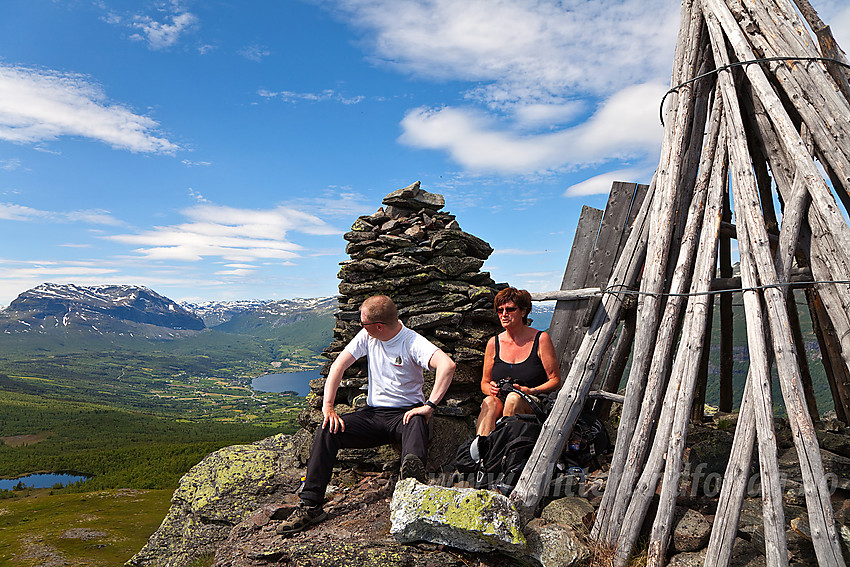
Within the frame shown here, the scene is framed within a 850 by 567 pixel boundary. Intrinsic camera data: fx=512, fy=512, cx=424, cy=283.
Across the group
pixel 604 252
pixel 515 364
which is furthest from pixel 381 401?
pixel 604 252

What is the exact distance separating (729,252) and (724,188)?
1.70 metres

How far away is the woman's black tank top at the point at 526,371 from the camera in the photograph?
6383 mm

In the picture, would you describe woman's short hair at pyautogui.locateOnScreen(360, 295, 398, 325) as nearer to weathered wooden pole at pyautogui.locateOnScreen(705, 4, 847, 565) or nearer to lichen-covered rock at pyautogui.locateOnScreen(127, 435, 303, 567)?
lichen-covered rock at pyautogui.locateOnScreen(127, 435, 303, 567)

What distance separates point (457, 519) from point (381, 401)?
1.99 meters


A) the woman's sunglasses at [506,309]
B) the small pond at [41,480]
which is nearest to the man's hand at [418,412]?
the woman's sunglasses at [506,309]

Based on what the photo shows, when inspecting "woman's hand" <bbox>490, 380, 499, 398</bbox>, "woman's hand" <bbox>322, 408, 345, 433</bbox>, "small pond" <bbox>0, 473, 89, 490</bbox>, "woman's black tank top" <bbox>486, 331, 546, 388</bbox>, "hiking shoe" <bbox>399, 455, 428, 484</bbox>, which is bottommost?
"small pond" <bbox>0, 473, 89, 490</bbox>

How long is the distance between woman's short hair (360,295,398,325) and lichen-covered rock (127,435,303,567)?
11.4 feet

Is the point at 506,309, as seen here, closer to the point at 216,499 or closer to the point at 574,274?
the point at 574,274

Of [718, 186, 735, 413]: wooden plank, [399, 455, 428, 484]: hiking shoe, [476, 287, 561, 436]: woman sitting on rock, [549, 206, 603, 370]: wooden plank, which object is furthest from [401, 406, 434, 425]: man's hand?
[718, 186, 735, 413]: wooden plank

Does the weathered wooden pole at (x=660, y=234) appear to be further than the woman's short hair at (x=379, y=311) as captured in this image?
No

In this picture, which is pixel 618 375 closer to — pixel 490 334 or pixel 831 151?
pixel 490 334

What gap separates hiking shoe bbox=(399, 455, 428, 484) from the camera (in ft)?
17.6

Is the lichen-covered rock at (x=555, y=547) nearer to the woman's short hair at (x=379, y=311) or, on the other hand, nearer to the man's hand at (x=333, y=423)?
the man's hand at (x=333, y=423)

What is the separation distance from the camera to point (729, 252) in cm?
750
